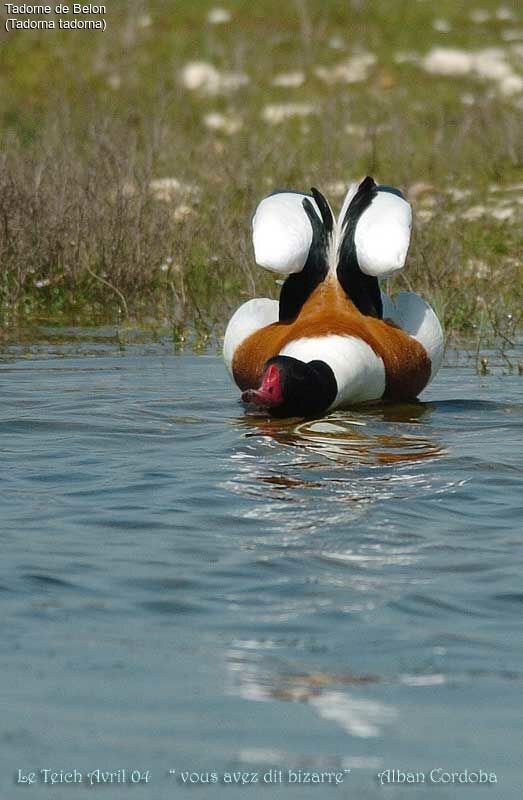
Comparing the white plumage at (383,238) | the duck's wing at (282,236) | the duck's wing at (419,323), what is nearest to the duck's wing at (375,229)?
the white plumage at (383,238)

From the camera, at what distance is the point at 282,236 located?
8.55 metres

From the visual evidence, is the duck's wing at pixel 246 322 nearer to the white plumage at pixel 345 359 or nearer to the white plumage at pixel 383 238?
the white plumage at pixel 345 359

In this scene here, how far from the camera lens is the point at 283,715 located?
13.2 ft

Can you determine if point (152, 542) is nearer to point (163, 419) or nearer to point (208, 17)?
point (163, 419)

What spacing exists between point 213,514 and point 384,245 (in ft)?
8.81

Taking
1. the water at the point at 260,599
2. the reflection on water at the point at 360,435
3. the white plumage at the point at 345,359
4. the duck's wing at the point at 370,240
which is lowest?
the water at the point at 260,599

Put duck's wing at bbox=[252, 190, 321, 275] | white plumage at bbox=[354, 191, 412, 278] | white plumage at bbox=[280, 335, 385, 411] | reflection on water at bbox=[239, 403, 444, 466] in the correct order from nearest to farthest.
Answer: reflection on water at bbox=[239, 403, 444, 466]
white plumage at bbox=[280, 335, 385, 411]
white plumage at bbox=[354, 191, 412, 278]
duck's wing at bbox=[252, 190, 321, 275]

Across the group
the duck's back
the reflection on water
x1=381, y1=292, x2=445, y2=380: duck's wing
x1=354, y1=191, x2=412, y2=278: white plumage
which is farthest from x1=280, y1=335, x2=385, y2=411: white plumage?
x1=381, y1=292, x2=445, y2=380: duck's wing

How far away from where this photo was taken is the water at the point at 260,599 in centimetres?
382

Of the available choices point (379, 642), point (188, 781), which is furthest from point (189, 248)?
point (188, 781)

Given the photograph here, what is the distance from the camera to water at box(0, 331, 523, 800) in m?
3.82

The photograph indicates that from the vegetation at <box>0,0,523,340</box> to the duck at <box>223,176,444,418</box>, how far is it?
2193 millimetres

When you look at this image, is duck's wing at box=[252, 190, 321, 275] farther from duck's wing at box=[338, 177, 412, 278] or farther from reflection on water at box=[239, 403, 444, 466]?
reflection on water at box=[239, 403, 444, 466]

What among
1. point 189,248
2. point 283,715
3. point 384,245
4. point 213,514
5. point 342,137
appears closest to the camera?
point 283,715
